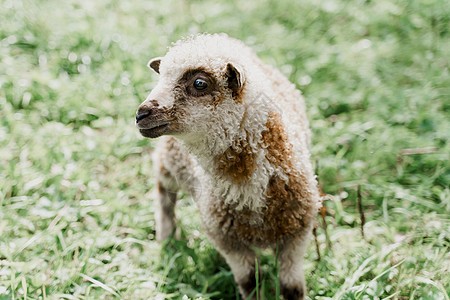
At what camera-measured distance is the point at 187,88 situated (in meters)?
2.29

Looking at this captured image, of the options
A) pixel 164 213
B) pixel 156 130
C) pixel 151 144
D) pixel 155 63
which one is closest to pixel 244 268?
pixel 164 213

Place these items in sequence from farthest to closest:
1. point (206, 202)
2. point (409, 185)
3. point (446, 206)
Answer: point (409, 185), point (446, 206), point (206, 202)

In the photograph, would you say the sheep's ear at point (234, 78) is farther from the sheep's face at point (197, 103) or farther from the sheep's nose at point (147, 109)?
the sheep's nose at point (147, 109)

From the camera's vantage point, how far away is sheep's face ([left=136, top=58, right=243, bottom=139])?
7.38ft

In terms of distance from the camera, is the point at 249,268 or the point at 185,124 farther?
the point at 249,268

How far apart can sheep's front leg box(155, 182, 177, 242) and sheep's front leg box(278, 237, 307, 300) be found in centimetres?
113

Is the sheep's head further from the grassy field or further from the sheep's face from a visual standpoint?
the grassy field

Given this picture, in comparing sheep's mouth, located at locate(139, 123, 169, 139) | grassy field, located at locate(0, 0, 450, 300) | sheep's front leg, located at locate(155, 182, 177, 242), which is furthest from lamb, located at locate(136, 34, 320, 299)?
sheep's front leg, located at locate(155, 182, 177, 242)

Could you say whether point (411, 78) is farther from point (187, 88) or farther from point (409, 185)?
point (187, 88)

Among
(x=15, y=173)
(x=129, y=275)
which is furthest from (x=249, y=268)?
(x=15, y=173)

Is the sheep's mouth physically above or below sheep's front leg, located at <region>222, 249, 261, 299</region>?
above

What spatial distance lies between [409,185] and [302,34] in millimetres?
2439

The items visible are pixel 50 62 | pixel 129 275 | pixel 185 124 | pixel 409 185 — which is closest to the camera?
pixel 185 124

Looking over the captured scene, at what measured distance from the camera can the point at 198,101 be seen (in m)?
2.27
